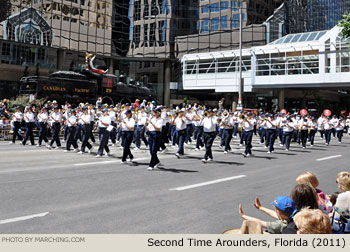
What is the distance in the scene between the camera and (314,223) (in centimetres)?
288

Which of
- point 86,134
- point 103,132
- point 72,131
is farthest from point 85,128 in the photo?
point 103,132

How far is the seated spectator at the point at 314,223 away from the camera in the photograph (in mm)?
2861

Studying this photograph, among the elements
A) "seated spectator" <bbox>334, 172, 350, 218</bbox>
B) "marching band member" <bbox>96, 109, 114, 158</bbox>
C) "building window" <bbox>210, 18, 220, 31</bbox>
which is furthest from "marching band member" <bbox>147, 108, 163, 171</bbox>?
"building window" <bbox>210, 18, 220, 31</bbox>

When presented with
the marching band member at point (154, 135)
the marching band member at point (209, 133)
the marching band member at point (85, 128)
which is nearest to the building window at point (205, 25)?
the marching band member at point (85, 128)

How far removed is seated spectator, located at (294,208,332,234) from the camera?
2861mm

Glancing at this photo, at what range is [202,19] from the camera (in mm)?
55062

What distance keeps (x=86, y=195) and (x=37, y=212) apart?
1.45 metres

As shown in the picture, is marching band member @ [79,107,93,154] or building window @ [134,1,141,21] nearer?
marching band member @ [79,107,93,154]

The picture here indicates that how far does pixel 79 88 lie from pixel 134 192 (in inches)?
804

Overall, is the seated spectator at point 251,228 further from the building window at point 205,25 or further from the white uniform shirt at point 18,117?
the building window at point 205,25

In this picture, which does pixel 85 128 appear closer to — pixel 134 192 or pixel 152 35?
pixel 134 192

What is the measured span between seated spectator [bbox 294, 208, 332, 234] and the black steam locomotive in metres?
23.6

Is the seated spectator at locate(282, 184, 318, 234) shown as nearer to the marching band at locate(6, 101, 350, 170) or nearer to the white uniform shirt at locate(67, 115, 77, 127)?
the marching band at locate(6, 101, 350, 170)

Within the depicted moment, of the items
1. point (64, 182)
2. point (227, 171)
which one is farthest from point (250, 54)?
point (64, 182)
